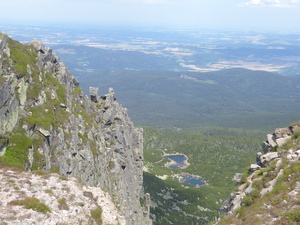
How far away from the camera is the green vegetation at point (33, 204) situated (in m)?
26.2

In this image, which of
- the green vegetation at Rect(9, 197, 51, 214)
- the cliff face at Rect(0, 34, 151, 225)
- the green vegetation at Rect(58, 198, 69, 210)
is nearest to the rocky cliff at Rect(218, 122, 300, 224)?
the green vegetation at Rect(58, 198, 69, 210)

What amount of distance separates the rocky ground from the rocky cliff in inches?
515

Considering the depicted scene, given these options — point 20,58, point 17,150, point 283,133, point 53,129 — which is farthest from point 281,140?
point 20,58

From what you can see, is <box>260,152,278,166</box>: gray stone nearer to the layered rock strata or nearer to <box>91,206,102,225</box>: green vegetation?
the layered rock strata

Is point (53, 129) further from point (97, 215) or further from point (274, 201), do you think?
point (274, 201)

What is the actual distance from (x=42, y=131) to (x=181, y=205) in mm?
147882

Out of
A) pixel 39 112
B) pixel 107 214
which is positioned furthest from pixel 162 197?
pixel 107 214

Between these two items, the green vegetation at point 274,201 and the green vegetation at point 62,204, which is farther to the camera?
the green vegetation at point 62,204

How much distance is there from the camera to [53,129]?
5684 centimetres

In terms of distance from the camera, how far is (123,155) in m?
93.2

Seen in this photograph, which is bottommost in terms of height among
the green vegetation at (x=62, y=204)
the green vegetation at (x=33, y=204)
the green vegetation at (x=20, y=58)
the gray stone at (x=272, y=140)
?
the green vegetation at (x=62, y=204)

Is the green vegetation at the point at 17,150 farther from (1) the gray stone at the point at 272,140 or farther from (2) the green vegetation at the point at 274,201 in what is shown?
(1) the gray stone at the point at 272,140

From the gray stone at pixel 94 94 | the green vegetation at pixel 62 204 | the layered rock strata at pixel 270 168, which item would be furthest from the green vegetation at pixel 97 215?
the gray stone at pixel 94 94

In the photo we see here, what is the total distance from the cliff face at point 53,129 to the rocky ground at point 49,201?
38.1 ft
